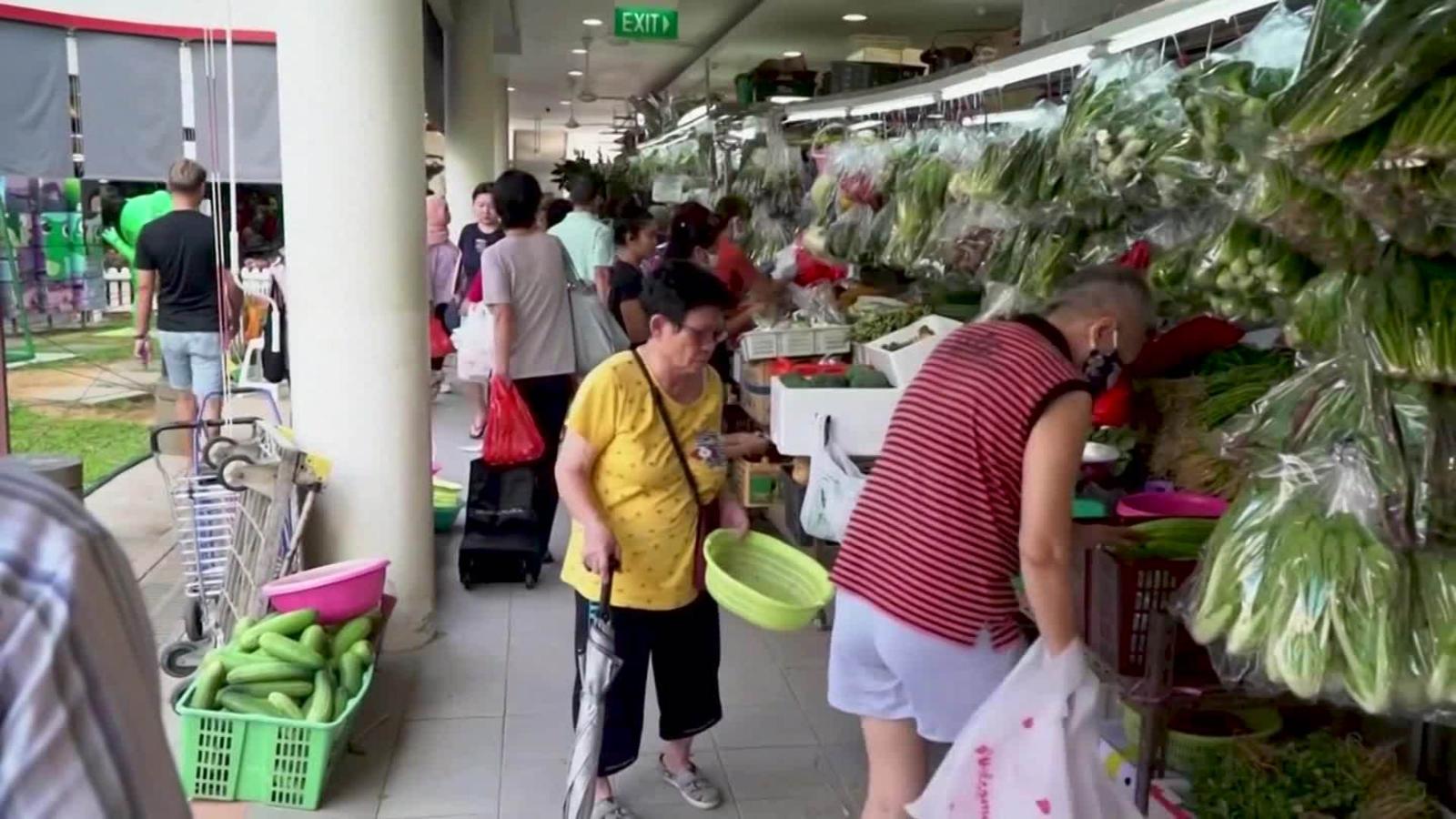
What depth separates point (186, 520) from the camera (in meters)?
4.41

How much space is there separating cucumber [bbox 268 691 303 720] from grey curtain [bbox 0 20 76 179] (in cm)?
513

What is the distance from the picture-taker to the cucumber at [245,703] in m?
3.53

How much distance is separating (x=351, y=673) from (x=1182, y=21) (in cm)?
293

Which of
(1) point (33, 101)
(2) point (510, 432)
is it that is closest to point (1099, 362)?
(2) point (510, 432)

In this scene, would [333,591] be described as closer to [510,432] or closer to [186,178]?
[510,432]

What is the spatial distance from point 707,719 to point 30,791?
2.91m

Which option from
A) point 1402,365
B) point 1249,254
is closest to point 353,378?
point 1249,254

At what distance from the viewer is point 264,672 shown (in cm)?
355

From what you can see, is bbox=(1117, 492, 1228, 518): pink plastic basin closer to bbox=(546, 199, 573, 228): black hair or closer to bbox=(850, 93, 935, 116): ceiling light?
bbox=(850, 93, 935, 116): ceiling light

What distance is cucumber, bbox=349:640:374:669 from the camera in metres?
3.84

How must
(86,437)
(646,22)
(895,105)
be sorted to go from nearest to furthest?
(895,105), (86,437), (646,22)

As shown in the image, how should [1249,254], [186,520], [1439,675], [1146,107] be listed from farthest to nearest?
[186,520], [1146,107], [1249,254], [1439,675]

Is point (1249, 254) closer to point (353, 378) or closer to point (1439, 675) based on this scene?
point (1439, 675)

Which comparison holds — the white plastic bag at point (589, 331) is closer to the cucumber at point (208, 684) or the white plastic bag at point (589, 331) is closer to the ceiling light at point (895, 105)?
the ceiling light at point (895, 105)
